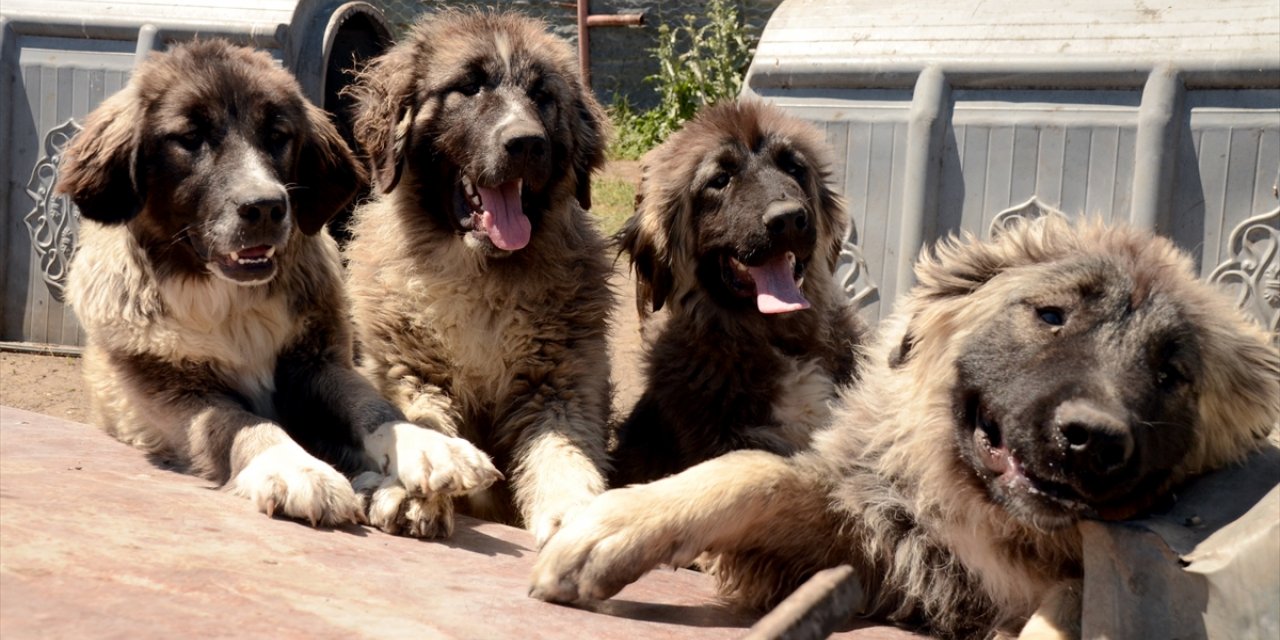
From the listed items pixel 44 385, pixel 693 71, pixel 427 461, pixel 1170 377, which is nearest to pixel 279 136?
pixel 427 461

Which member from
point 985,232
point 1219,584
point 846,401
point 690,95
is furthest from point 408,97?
point 690,95

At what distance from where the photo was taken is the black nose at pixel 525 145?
4660mm

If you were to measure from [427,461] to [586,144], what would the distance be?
5.34 feet

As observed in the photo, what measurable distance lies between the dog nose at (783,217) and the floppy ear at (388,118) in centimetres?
136

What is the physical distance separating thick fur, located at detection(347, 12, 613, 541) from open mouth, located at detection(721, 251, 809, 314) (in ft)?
1.65

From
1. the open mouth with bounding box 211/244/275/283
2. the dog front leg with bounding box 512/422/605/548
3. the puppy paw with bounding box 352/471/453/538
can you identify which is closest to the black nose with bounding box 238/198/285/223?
the open mouth with bounding box 211/244/275/283

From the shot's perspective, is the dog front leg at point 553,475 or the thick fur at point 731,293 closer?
the dog front leg at point 553,475

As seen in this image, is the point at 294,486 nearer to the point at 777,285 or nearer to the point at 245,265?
the point at 245,265

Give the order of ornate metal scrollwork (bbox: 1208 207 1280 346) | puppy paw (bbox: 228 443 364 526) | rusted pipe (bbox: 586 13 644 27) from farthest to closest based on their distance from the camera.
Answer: rusted pipe (bbox: 586 13 644 27) → ornate metal scrollwork (bbox: 1208 207 1280 346) → puppy paw (bbox: 228 443 364 526)

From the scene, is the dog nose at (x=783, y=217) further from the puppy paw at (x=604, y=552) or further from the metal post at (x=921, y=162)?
the puppy paw at (x=604, y=552)

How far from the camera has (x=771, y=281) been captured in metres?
4.99

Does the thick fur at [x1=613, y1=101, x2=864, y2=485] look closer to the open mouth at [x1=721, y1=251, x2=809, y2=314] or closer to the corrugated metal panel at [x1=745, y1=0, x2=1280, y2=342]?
the open mouth at [x1=721, y1=251, x2=809, y2=314]

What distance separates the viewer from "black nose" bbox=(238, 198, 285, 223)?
4266 millimetres

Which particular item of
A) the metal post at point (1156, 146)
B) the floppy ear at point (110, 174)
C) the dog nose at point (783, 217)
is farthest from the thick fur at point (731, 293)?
the floppy ear at point (110, 174)
